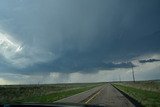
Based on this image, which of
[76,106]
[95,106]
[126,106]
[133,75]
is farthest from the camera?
[133,75]

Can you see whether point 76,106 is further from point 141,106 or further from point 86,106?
point 141,106

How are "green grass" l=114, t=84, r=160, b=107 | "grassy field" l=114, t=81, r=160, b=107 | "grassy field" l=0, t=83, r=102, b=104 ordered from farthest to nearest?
"grassy field" l=0, t=83, r=102, b=104 < "grassy field" l=114, t=81, r=160, b=107 < "green grass" l=114, t=84, r=160, b=107

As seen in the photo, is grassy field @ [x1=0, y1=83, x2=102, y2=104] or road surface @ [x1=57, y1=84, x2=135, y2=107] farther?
grassy field @ [x1=0, y1=83, x2=102, y2=104]

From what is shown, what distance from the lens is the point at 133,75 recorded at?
11206cm

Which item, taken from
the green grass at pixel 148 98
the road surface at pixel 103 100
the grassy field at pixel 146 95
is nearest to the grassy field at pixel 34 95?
the road surface at pixel 103 100

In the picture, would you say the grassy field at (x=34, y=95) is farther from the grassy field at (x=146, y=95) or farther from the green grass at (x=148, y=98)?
the grassy field at (x=146, y=95)

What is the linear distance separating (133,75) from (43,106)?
10891cm

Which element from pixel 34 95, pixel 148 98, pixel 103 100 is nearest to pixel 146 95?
pixel 148 98

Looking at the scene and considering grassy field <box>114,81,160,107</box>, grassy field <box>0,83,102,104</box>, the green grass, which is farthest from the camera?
grassy field <box>0,83,102,104</box>

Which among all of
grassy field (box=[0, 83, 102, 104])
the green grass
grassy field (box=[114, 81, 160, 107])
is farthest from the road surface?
grassy field (box=[0, 83, 102, 104])

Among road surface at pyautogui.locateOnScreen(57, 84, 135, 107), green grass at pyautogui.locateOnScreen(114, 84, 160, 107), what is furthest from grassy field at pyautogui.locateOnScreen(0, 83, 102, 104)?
green grass at pyautogui.locateOnScreen(114, 84, 160, 107)

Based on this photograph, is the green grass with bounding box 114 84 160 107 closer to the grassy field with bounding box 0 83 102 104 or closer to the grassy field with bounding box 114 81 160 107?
the grassy field with bounding box 114 81 160 107

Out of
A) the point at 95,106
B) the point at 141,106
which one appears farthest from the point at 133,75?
the point at 95,106

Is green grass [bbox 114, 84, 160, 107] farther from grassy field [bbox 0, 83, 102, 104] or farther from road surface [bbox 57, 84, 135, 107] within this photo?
grassy field [bbox 0, 83, 102, 104]
